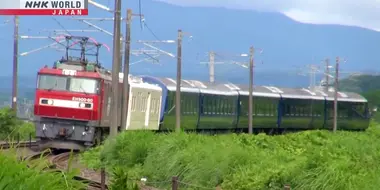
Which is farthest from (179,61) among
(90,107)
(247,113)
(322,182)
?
(322,182)

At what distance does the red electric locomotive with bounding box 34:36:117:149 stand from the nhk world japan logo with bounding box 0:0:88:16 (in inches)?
363

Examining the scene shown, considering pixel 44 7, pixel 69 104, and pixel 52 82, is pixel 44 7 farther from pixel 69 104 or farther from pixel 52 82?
pixel 52 82

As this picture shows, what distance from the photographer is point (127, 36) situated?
111 ft

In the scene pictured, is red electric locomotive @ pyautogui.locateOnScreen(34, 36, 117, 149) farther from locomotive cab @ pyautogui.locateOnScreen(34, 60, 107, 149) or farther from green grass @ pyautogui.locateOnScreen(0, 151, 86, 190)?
green grass @ pyautogui.locateOnScreen(0, 151, 86, 190)

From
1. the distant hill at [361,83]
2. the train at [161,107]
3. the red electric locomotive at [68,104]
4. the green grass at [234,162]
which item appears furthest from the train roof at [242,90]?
the distant hill at [361,83]

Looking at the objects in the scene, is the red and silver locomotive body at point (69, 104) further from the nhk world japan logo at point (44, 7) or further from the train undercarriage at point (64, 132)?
the nhk world japan logo at point (44, 7)

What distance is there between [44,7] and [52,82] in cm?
1003

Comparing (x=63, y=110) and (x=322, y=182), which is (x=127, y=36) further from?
(x=322, y=182)

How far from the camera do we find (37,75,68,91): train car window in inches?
1104

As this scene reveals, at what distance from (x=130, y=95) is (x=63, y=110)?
195 inches

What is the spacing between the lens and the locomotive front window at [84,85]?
2792cm

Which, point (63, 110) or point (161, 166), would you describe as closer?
point (161, 166)

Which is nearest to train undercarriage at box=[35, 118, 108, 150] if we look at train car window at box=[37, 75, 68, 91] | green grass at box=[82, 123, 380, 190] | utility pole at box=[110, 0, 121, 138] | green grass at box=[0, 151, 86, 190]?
utility pole at box=[110, 0, 121, 138]

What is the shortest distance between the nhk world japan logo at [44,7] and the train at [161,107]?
28.4 feet
